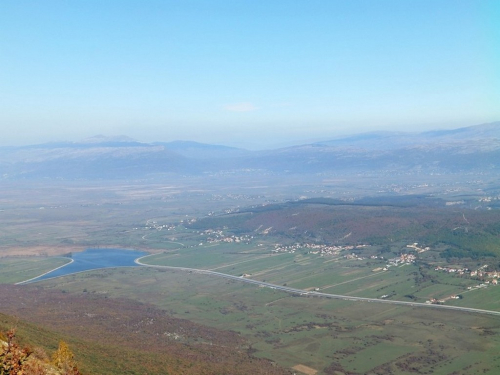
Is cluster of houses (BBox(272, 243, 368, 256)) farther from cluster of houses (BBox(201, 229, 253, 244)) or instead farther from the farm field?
the farm field

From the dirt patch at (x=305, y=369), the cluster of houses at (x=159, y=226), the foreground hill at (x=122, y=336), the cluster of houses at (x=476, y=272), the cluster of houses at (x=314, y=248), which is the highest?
the foreground hill at (x=122, y=336)

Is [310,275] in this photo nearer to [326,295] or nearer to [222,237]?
[326,295]

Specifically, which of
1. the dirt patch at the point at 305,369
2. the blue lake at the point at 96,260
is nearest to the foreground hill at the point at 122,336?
the dirt patch at the point at 305,369

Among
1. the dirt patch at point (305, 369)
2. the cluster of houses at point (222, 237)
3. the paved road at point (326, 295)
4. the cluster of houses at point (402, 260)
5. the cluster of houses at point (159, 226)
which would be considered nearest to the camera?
the dirt patch at point (305, 369)

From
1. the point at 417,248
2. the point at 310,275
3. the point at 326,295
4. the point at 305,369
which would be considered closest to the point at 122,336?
the point at 305,369

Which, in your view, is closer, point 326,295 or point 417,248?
point 326,295

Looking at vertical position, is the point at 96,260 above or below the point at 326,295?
above

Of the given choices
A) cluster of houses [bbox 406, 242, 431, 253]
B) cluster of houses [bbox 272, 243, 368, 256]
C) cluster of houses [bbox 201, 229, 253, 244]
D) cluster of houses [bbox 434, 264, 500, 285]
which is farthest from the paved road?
cluster of houses [bbox 406, 242, 431, 253]

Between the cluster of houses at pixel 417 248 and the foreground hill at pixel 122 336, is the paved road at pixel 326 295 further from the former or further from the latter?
the cluster of houses at pixel 417 248
